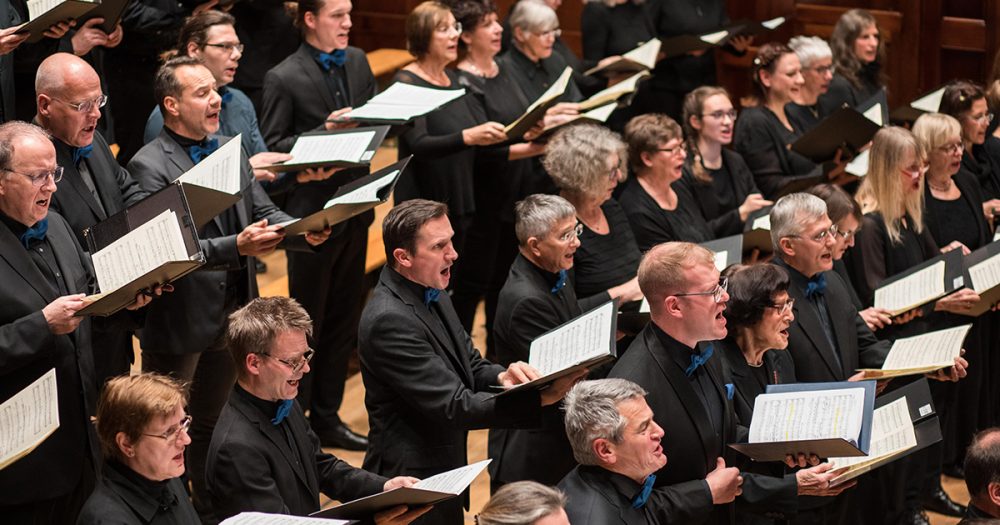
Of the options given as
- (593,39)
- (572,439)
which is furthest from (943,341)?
(593,39)

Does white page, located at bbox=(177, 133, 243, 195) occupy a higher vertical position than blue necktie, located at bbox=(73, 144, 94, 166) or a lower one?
lower

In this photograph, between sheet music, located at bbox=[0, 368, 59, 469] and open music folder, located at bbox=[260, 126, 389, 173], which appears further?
open music folder, located at bbox=[260, 126, 389, 173]

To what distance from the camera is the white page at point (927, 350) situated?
4.15 m

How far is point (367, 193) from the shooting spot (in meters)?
3.94

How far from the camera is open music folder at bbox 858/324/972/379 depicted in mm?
4109

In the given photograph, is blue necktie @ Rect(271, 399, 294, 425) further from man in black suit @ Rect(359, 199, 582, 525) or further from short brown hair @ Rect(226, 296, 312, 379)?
man in black suit @ Rect(359, 199, 582, 525)

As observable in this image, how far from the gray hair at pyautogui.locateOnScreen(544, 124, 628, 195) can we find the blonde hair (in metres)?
1.07

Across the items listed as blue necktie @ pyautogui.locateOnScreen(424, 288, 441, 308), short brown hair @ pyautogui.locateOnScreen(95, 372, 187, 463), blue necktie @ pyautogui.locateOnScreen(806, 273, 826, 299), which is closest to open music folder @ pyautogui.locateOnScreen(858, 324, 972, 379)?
blue necktie @ pyautogui.locateOnScreen(806, 273, 826, 299)

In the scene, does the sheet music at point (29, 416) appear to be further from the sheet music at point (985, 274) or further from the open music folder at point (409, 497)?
the sheet music at point (985, 274)

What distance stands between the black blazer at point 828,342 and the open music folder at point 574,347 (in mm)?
919

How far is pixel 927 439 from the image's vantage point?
3.71 meters

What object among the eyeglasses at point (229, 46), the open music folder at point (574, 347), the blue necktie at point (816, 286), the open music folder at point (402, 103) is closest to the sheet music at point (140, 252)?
the open music folder at point (574, 347)

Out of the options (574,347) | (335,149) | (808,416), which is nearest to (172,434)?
(574,347)

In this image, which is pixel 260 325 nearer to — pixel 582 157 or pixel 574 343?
pixel 574 343
